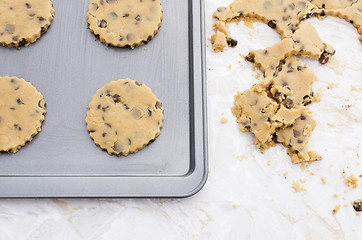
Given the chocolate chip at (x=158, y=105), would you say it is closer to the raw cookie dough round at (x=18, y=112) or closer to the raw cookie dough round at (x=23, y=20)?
the raw cookie dough round at (x=18, y=112)

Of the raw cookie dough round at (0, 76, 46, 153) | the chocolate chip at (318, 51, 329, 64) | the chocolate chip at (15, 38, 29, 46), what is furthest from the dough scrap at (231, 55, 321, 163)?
the chocolate chip at (15, 38, 29, 46)

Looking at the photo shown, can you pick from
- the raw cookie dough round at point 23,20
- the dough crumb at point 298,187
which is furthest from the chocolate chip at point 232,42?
the raw cookie dough round at point 23,20

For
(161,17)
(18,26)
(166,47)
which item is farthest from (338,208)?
(18,26)

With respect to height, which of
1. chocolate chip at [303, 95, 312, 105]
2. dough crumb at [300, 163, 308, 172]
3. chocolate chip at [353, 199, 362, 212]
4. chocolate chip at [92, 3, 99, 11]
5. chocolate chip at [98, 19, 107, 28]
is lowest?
chocolate chip at [353, 199, 362, 212]

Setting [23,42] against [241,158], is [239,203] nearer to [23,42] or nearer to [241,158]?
[241,158]

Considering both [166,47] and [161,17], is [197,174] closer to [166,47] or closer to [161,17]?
[166,47]

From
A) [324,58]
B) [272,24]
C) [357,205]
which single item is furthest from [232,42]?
[357,205]

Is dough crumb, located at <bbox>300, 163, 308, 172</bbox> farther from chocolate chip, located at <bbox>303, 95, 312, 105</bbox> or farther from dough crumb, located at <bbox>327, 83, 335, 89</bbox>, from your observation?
dough crumb, located at <bbox>327, 83, 335, 89</bbox>
